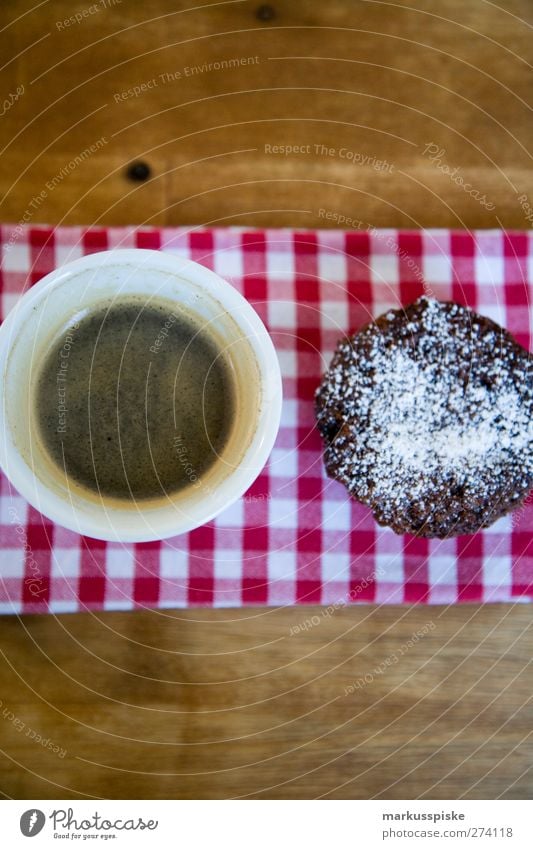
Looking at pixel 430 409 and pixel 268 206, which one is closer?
pixel 430 409

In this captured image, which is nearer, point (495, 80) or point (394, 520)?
point (394, 520)

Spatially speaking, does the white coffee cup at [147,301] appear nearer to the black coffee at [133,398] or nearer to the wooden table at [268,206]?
the black coffee at [133,398]

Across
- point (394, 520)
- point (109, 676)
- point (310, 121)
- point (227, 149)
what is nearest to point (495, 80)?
A: point (310, 121)

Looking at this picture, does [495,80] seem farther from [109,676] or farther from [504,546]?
[109,676]
